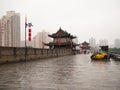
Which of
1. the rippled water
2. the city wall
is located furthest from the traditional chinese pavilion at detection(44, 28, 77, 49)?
the rippled water

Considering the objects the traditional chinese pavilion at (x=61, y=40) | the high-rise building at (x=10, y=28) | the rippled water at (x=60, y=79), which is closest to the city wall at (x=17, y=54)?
the rippled water at (x=60, y=79)

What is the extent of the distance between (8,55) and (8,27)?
3846 centimetres

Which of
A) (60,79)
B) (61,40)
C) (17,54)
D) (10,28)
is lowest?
(60,79)

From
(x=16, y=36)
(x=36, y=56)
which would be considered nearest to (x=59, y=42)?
(x=16, y=36)

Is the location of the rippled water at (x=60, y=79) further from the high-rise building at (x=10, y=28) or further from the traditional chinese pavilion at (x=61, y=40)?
the traditional chinese pavilion at (x=61, y=40)

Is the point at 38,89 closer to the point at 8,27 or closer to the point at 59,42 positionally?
the point at 8,27

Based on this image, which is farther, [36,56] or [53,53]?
[53,53]

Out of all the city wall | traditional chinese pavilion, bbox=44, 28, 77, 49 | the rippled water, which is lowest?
the rippled water

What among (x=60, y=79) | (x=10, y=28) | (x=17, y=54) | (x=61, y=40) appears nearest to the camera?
(x=60, y=79)

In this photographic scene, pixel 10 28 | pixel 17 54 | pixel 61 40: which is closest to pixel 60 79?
pixel 17 54

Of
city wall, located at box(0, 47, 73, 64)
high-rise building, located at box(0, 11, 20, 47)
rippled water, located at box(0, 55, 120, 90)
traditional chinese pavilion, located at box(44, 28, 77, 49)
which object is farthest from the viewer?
traditional chinese pavilion, located at box(44, 28, 77, 49)

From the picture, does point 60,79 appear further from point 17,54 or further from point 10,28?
point 10,28

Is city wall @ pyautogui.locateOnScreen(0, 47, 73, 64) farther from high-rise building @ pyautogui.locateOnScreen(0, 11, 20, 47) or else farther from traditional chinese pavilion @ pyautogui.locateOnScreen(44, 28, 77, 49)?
traditional chinese pavilion @ pyautogui.locateOnScreen(44, 28, 77, 49)

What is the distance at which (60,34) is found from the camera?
72.4m
